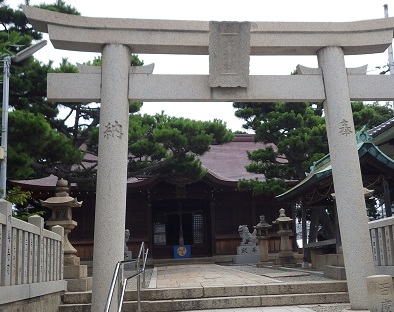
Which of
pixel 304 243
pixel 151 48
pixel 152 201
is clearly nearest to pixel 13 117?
pixel 151 48

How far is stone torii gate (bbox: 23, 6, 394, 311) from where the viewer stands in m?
7.71

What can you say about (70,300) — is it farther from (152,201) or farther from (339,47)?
(152,201)

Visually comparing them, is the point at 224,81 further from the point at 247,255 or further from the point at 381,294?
the point at 247,255

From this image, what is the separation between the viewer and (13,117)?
10.5 m

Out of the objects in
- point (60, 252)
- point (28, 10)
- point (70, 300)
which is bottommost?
point (70, 300)

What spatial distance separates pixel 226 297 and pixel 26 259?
3.91 metres

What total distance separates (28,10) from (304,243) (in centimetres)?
1137

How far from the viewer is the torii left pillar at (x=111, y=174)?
24.2 feet

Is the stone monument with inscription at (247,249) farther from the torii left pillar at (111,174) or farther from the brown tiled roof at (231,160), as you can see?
the torii left pillar at (111,174)

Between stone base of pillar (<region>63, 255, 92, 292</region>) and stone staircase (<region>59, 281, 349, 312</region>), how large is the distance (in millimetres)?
420

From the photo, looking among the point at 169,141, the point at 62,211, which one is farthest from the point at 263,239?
the point at 62,211

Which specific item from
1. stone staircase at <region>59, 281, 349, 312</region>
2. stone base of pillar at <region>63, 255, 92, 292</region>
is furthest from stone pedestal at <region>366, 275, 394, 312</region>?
stone base of pillar at <region>63, 255, 92, 292</region>

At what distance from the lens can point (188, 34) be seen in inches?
325

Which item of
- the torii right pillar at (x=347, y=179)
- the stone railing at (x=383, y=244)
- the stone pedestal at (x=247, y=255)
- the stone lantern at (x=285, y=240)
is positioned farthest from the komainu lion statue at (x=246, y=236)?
the torii right pillar at (x=347, y=179)
